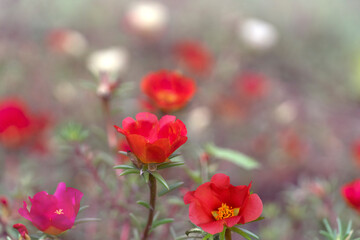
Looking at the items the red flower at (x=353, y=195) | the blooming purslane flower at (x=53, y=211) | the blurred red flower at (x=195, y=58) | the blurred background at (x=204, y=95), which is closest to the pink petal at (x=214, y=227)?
the blooming purslane flower at (x=53, y=211)

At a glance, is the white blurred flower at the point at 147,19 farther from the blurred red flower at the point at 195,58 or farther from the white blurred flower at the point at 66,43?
the white blurred flower at the point at 66,43

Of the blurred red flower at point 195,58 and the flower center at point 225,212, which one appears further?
the blurred red flower at point 195,58

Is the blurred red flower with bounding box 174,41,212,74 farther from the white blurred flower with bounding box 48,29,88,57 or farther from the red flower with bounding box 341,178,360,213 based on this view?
the red flower with bounding box 341,178,360,213

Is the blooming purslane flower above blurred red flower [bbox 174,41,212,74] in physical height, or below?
above

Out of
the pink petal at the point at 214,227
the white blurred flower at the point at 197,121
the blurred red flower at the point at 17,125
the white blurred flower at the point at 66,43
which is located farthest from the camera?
the white blurred flower at the point at 66,43

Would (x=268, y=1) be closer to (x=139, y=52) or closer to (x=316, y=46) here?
(x=316, y=46)

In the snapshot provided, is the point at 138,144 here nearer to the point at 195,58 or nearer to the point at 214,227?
the point at 214,227

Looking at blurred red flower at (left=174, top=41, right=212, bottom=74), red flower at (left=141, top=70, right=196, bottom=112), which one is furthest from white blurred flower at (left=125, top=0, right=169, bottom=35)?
red flower at (left=141, top=70, right=196, bottom=112)
